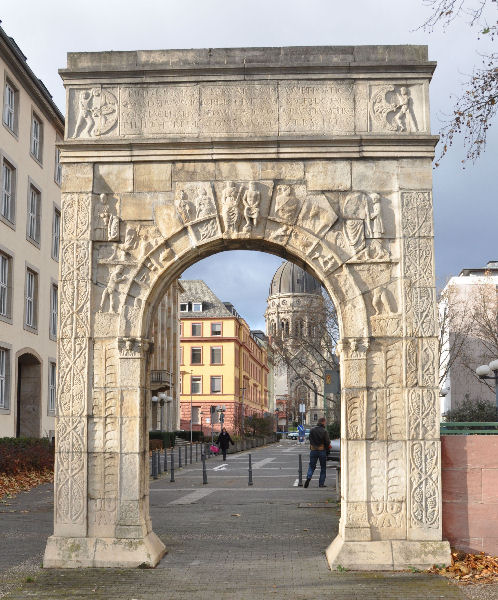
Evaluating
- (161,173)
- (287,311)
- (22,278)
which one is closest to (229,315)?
(287,311)

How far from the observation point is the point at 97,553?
10281 mm

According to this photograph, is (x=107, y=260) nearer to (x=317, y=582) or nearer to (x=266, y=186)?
(x=266, y=186)

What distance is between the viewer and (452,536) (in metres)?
10.4

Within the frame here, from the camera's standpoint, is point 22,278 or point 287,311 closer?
point 22,278

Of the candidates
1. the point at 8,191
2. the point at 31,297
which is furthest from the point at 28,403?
the point at 8,191

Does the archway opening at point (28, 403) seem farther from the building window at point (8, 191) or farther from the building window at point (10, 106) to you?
the building window at point (10, 106)

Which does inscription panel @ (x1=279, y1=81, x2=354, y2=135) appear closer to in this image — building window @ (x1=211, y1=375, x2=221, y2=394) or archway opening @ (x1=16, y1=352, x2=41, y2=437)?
archway opening @ (x1=16, y1=352, x2=41, y2=437)

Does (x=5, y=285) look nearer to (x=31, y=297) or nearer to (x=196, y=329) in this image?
(x=31, y=297)

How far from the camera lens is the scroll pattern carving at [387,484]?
1027 centimetres

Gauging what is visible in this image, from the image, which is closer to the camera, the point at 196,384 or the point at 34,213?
the point at 34,213

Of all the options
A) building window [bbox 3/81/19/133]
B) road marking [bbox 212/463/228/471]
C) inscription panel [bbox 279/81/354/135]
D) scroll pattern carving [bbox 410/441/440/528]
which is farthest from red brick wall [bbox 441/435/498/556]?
building window [bbox 3/81/19/133]

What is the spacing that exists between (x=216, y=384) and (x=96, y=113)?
250 feet

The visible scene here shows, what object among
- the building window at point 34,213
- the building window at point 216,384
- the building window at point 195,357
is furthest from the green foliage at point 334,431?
the building window at point 195,357

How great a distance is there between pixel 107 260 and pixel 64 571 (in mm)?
3973
